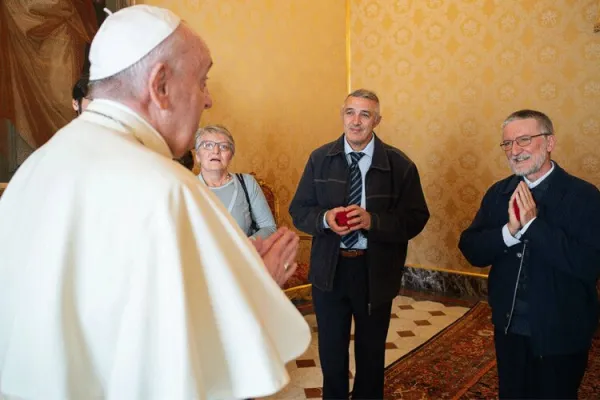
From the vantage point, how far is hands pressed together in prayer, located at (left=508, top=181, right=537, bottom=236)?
87.7 inches

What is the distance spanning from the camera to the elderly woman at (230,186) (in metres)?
3.07

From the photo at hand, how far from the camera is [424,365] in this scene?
3.97m

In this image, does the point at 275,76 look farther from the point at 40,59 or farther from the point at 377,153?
the point at 377,153

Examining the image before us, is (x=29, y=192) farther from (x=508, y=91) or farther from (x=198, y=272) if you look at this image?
(x=508, y=91)

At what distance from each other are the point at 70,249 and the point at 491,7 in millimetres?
5772

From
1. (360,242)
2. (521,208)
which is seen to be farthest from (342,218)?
(521,208)

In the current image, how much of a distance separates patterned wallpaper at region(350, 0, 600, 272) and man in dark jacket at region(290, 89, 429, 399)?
3.04 m

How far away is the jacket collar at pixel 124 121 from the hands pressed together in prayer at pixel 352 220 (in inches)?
64.7

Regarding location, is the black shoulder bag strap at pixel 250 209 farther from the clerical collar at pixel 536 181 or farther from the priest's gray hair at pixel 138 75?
the priest's gray hair at pixel 138 75

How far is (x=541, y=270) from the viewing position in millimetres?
2256

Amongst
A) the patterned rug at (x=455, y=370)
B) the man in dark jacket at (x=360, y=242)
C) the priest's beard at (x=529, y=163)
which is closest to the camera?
the priest's beard at (x=529, y=163)

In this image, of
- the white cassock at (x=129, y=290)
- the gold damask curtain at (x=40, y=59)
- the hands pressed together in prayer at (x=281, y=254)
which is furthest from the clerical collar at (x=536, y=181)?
the gold damask curtain at (x=40, y=59)

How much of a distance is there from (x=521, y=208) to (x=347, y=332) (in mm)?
1349

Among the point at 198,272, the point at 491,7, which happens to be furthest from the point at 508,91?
the point at 198,272
